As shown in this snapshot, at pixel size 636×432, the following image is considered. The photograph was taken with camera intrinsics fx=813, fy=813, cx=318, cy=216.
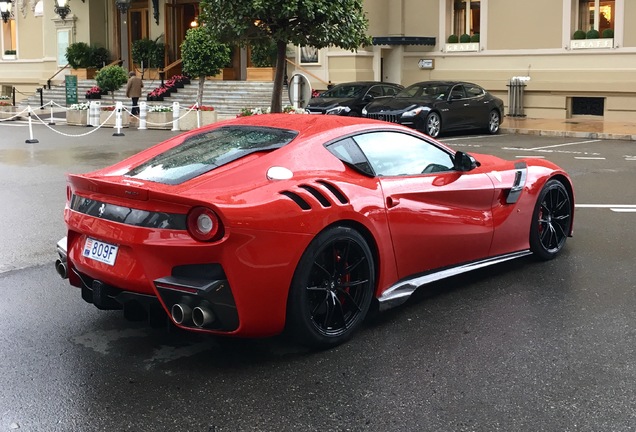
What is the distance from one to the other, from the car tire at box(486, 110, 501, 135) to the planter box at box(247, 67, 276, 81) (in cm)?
1010

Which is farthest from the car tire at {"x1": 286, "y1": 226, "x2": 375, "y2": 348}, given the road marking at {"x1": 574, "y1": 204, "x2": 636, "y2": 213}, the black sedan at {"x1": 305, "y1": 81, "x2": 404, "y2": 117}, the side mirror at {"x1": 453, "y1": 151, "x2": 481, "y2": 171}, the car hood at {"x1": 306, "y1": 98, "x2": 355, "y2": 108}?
the car hood at {"x1": 306, "y1": 98, "x2": 355, "y2": 108}

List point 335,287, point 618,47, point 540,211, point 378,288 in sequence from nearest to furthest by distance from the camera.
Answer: point 335,287 → point 378,288 → point 540,211 → point 618,47

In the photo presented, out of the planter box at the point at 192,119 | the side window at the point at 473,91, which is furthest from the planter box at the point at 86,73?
the side window at the point at 473,91

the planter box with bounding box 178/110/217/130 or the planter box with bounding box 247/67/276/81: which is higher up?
the planter box with bounding box 247/67/276/81

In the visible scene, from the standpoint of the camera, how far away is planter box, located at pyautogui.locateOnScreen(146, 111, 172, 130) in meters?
24.7

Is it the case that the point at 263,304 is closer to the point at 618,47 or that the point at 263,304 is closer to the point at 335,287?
the point at 335,287

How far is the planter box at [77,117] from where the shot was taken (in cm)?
2709

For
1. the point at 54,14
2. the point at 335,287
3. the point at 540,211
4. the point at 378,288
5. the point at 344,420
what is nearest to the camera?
the point at 344,420

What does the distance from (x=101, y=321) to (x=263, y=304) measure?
60.2 inches

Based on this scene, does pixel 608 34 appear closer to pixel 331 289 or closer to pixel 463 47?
pixel 463 47

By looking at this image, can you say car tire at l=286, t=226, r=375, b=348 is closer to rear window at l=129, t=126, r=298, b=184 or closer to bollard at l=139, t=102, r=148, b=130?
rear window at l=129, t=126, r=298, b=184

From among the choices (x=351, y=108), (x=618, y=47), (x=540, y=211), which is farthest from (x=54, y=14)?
(x=540, y=211)

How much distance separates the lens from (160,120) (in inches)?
977

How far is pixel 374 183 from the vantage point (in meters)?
5.31
